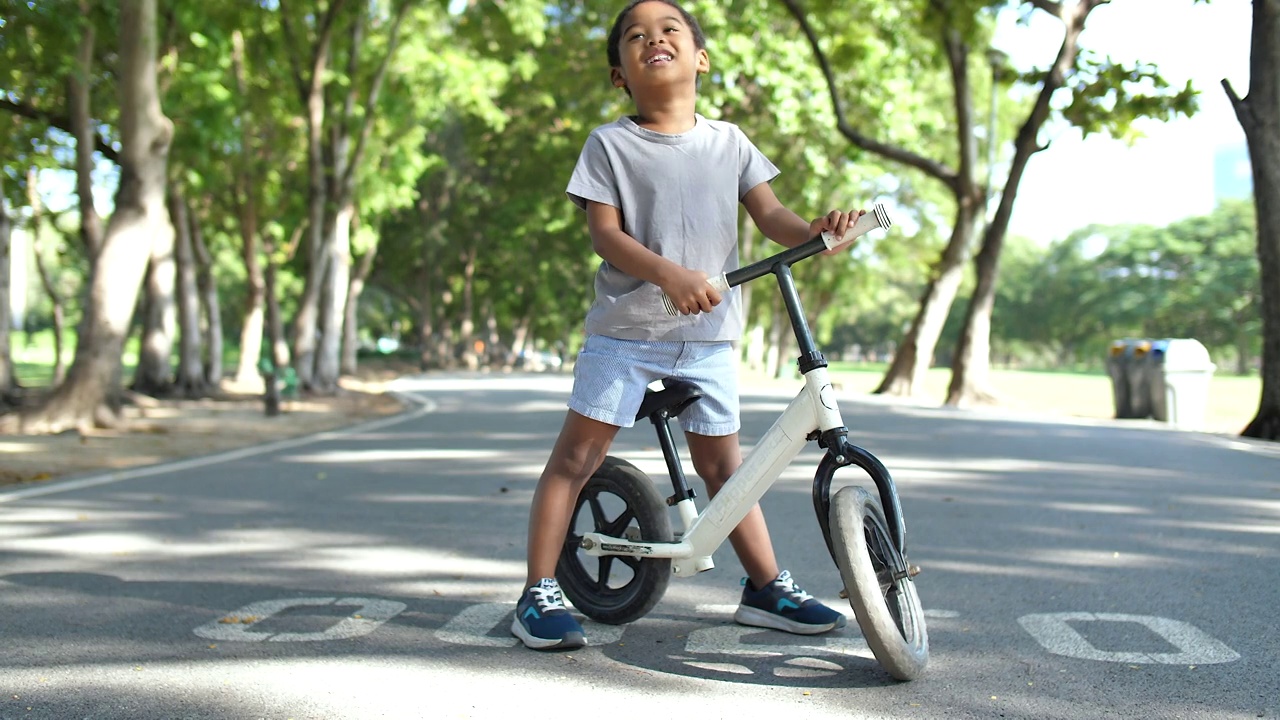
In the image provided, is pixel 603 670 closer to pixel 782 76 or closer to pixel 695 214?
pixel 695 214

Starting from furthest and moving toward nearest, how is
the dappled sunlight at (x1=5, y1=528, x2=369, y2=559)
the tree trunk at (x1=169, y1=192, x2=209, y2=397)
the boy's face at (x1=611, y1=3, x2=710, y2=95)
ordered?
the tree trunk at (x1=169, y1=192, x2=209, y2=397) < the dappled sunlight at (x1=5, y1=528, x2=369, y2=559) < the boy's face at (x1=611, y1=3, x2=710, y2=95)

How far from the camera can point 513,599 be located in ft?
17.1

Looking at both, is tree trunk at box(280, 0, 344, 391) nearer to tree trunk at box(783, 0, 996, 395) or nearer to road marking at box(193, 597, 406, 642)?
tree trunk at box(783, 0, 996, 395)

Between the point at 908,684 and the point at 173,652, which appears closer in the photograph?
the point at 908,684

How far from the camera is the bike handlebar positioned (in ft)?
12.1

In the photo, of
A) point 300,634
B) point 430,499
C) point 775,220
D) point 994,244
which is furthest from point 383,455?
point 994,244

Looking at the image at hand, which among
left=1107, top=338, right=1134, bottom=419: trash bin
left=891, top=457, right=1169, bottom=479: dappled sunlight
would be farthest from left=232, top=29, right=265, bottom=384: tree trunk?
left=891, top=457, right=1169, bottom=479: dappled sunlight

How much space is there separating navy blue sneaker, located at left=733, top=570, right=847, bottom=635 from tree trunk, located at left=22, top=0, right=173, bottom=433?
11568mm

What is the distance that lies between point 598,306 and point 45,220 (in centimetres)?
3033

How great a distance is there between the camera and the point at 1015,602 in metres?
5.18

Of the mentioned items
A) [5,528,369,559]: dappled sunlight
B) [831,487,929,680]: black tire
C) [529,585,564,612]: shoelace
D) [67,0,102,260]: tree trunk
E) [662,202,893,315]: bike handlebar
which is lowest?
[5,528,369,559]: dappled sunlight

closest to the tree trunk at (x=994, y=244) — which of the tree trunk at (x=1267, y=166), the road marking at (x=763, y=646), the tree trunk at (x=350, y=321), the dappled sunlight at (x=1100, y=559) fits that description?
the tree trunk at (x=1267, y=166)

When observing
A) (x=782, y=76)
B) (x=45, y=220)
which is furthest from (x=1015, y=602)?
(x=45, y=220)

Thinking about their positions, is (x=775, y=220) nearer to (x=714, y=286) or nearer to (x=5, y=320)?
(x=714, y=286)
